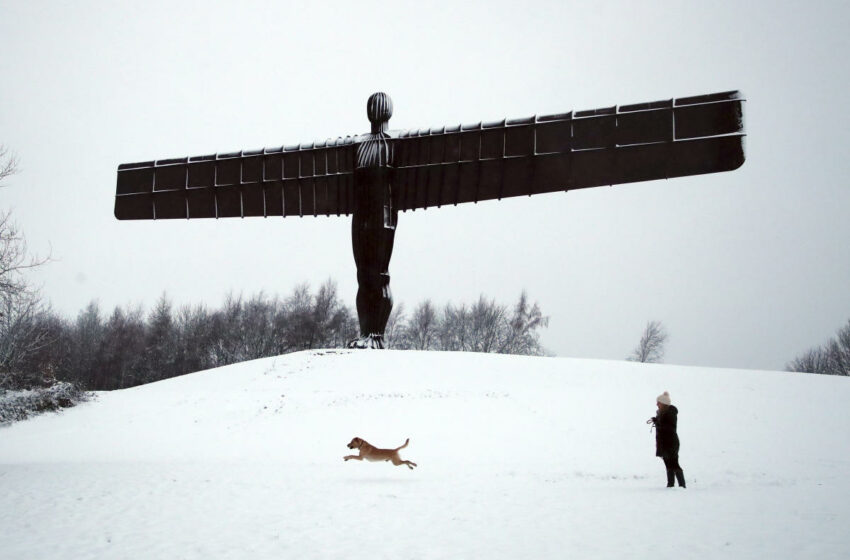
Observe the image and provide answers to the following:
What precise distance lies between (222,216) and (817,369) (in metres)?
58.3

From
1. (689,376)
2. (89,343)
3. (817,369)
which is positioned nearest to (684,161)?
(689,376)

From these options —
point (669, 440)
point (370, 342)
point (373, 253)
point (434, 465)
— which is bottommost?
point (434, 465)

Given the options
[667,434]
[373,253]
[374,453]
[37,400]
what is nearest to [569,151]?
[373,253]

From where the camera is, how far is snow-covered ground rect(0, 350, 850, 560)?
254 inches

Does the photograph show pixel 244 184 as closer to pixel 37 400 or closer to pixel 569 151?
pixel 37 400

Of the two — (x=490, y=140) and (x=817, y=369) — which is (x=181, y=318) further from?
(x=817, y=369)

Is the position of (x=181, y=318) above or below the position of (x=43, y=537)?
above

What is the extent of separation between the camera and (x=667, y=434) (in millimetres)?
8664

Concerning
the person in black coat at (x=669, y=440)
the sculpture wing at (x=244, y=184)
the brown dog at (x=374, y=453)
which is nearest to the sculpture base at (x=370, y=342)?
the sculpture wing at (x=244, y=184)

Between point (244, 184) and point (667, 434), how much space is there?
47.4ft

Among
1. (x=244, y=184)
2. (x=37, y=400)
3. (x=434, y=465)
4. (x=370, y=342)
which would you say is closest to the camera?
(x=434, y=465)

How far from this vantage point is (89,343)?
57.0 meters

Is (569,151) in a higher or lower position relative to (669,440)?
higher

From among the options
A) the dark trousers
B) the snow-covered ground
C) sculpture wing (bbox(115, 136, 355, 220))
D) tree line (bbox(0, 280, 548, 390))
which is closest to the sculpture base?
the snow-covered ground
